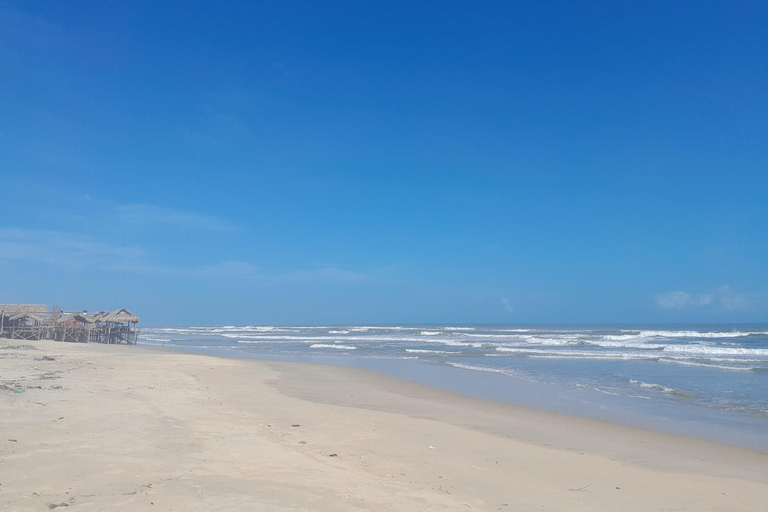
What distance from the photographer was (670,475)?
720 centimetres

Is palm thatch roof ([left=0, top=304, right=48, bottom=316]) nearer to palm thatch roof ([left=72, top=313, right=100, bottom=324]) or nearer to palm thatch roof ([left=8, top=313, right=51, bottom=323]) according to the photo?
palm thatch roof ([left=8, top=313, right=51, bottom=323])

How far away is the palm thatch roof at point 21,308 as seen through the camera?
36.0m

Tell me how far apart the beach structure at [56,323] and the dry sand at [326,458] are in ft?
91.3

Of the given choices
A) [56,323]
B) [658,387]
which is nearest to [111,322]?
[56,323]

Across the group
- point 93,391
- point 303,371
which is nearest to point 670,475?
point 93,391

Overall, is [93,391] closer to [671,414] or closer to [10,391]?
[10,391]

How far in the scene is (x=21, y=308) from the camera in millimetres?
36500

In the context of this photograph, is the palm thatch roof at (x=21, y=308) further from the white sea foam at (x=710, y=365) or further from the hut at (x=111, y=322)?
the white sea foam at (x=710, y=365)

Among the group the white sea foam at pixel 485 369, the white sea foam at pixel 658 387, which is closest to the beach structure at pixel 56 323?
the white sea foam at pixel 485 369

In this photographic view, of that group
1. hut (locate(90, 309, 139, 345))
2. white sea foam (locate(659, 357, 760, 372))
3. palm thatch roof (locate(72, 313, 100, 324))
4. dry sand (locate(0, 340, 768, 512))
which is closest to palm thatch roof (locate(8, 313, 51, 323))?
palm thatch roof (locate(72, 313, 100, 324))

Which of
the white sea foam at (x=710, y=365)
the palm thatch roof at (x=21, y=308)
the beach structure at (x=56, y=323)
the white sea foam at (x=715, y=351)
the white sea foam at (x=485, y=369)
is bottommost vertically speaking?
the white sea foam at (x=485, y=369)

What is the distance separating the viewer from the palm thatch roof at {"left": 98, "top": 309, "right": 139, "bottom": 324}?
4112cm

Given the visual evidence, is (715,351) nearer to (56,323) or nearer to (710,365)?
(710,365)

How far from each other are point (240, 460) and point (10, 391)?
6710mm
